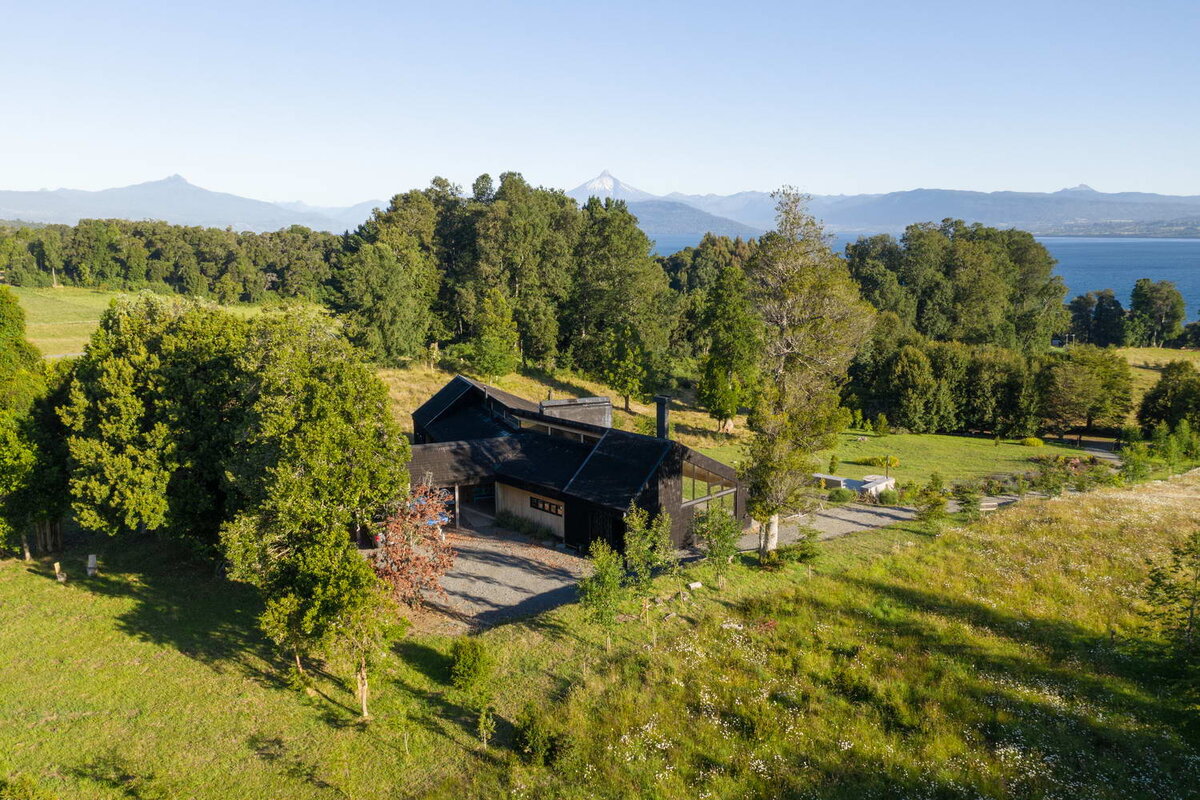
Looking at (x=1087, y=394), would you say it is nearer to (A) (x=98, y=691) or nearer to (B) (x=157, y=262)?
(A) (x=98, y=691)

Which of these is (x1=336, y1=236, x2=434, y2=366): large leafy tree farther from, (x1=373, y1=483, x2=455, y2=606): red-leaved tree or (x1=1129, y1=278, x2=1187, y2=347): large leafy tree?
(x1=1129, y1=278, x2=1187, y2=347): large leafy tree

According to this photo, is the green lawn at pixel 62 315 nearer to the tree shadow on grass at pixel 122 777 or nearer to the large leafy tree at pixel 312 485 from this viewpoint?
the large leafy tree at pixel 312 485

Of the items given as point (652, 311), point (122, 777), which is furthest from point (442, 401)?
point (652, 311)

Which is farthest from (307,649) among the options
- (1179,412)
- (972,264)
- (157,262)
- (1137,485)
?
(157,262)

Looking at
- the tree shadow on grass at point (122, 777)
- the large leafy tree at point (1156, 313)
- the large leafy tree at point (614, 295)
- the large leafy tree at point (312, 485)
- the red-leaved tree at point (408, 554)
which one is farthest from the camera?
the large leafy tree at point (1156, 313)

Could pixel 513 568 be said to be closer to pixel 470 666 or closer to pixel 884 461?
pixel 470 666

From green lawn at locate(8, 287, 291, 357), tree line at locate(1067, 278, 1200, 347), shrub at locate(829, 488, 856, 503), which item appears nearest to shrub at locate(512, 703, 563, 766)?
shrub at locate(829, 488, 856, 503)

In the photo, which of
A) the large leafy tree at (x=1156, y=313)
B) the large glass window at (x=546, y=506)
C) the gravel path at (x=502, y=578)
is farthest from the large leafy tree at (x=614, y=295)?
the large leafy tree at (x=1156, y=313)
